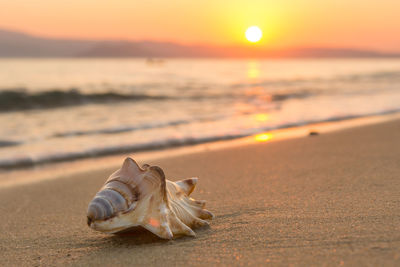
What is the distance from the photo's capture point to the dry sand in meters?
2.05

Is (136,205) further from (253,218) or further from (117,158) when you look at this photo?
(117,158)

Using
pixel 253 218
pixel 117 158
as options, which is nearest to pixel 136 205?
pixel 253 218

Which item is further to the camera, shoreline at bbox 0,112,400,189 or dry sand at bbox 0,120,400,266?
shoreline at bbox 0,112,400,189

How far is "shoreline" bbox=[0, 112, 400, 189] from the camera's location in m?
4.73

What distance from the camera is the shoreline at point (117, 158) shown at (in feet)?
15.5

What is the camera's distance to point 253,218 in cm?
265

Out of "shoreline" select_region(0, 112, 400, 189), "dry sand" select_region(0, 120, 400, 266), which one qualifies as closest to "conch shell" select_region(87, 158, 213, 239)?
"dry sand" select_region(0, 120, 400, 266)

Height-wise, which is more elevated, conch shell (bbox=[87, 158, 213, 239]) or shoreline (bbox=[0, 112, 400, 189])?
shoreline (bbox=[0, 112, 400, 189])

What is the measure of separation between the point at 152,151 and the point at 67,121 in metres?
4.08

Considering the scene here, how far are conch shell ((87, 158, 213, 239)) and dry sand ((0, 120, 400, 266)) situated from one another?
0.36 ft

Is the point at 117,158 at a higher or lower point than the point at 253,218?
higher

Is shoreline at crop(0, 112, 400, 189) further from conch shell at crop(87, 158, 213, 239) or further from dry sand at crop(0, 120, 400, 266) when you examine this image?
conch shell at crop(87, 158, 213, 239)

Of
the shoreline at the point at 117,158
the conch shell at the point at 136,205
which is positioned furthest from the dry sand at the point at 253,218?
the shoreline at the point at 117,158

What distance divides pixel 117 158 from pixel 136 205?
3567mm
